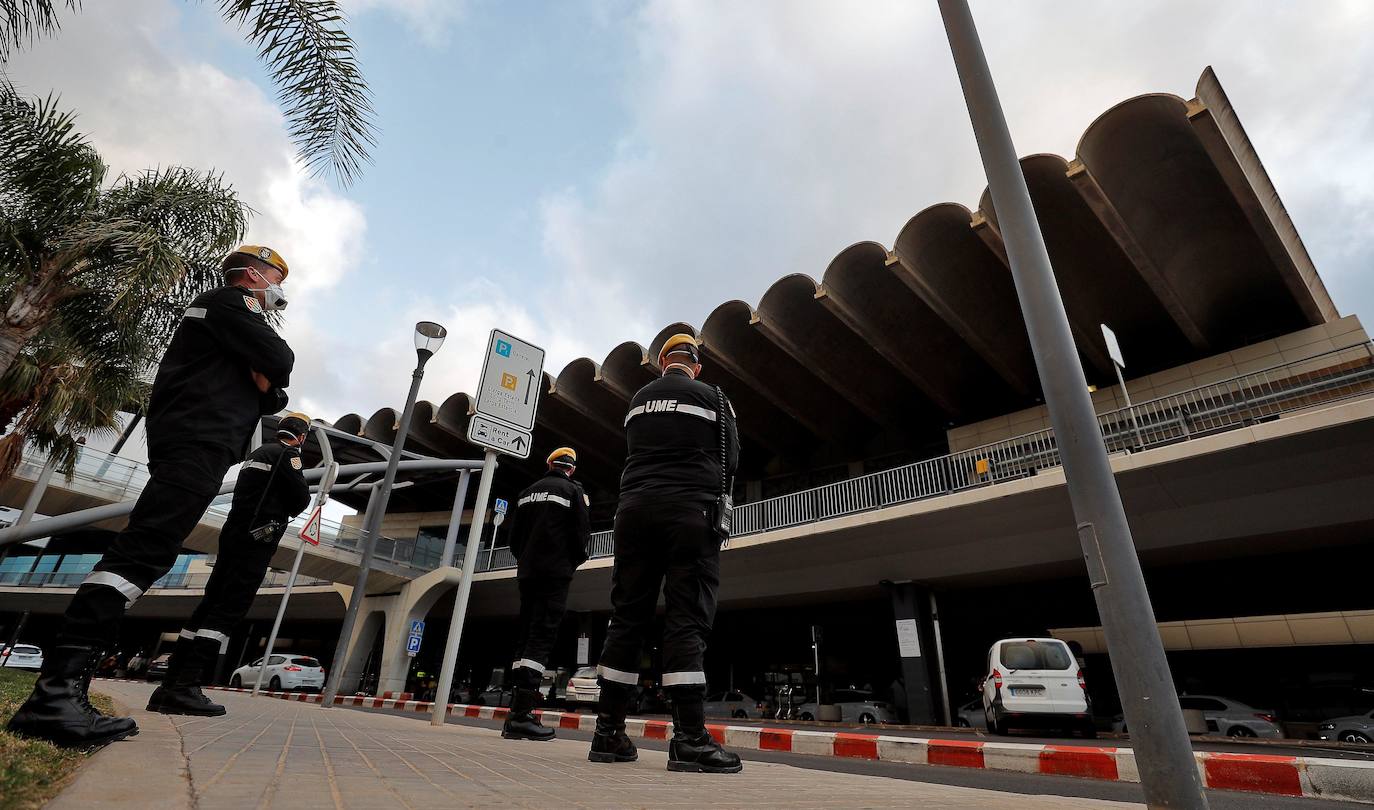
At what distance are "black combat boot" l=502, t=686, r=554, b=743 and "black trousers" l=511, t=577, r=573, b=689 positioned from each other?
0.61 ft

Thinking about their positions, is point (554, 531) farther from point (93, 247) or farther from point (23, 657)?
point (23, 657)

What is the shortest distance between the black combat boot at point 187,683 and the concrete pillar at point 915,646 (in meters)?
13.9

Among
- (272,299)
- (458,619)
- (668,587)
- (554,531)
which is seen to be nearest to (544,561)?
(554,531)

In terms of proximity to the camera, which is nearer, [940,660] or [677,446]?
[677,446]

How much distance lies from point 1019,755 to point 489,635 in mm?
26485

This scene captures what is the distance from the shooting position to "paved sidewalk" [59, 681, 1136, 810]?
52.2 inches

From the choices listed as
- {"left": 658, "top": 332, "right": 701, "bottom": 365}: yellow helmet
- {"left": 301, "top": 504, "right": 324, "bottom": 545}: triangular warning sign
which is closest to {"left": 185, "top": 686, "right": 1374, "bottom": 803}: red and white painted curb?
{"left": 658, "top": 332, "right": 701, "bottom": 365}: yellow helmet

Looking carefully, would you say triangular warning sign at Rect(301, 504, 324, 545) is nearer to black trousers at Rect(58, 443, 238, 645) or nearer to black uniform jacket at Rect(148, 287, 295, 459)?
black uniform jacket at Rect(148, 287, 295, 459)

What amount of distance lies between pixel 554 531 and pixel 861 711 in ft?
47.0

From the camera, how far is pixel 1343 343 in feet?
45.5

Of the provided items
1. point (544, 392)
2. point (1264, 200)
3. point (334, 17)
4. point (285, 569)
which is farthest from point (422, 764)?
point (285, 569)

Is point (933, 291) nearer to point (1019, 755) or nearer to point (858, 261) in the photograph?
point (858, 261)

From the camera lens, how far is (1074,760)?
4832mm

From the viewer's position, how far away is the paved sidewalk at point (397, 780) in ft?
4.35
